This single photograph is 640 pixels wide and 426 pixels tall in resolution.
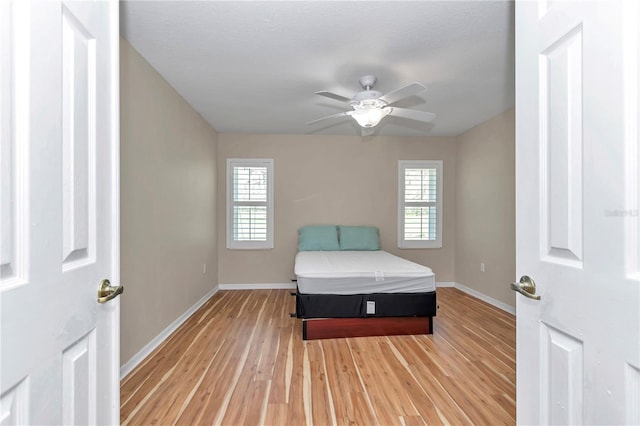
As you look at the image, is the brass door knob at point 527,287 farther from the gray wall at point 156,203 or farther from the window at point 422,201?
the window at point 422,201

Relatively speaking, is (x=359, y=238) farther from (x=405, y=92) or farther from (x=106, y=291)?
(x=106, y=291)

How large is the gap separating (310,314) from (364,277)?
1.98 feet

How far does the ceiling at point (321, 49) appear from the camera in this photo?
1934 millimetres

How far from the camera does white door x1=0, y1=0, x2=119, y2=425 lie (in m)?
0.58

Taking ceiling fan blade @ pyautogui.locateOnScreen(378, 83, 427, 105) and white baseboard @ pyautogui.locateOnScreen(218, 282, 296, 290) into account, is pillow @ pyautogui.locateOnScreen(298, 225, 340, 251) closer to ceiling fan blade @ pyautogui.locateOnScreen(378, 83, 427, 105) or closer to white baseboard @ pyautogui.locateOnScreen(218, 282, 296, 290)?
white baseboard @ pyautogui.locateOnScreen(218, 282, 296, 290)

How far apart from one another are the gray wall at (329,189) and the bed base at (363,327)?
82.1 inches

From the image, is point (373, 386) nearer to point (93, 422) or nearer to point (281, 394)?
point (281, 394)

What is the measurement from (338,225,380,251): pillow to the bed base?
1.73 m

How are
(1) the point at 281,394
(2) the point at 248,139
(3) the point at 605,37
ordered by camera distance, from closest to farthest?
(3) the point at 605,37 < (1) the point at 281,394 < (2) the point at 248,139

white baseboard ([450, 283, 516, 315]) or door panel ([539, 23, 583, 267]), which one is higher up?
door panel ([539, 23, 583, 267])

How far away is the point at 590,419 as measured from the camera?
0.73 meters

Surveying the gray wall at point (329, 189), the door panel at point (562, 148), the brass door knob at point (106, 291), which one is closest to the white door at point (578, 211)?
the door panel at point (562, 148)

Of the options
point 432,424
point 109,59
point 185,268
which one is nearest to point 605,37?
point 109,59

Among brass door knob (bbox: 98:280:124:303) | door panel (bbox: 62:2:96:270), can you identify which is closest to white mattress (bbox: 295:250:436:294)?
brass door knob (bbox: 98:280:124:303)
